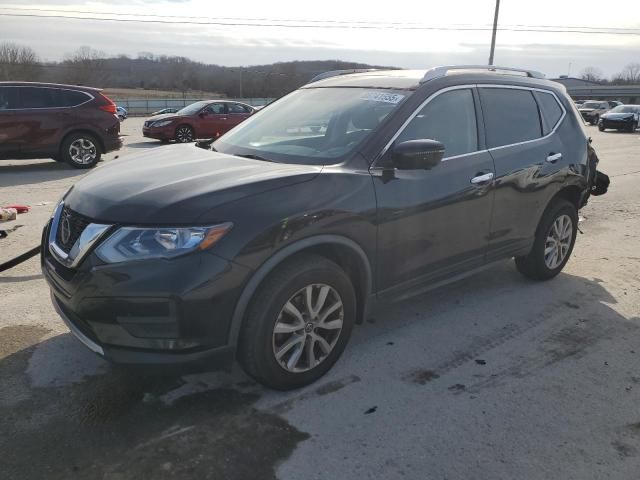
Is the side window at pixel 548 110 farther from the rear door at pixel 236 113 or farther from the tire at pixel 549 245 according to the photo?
the rear door at pixel 236 113

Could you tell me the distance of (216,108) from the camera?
18734 millimetres

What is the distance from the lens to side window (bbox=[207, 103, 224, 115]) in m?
18.6

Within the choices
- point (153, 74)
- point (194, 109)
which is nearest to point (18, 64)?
point (153, 74)

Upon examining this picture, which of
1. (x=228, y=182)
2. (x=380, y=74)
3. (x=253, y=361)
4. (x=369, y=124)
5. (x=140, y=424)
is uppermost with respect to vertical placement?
(x=380, y=74)

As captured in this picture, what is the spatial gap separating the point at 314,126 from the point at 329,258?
3.83ft

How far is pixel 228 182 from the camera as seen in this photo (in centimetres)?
299

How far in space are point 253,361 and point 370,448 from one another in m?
0.76

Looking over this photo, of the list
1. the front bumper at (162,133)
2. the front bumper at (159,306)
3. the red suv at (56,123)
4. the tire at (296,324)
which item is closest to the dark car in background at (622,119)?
the front bumper at (162,133)

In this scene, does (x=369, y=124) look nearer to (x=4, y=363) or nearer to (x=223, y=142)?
(x=223, y=142)

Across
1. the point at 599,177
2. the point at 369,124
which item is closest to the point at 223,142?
the point at 369,124

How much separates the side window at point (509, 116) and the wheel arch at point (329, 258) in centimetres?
155

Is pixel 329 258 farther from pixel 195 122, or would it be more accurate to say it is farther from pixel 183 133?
pixel 195 122

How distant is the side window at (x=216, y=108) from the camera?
18.6 meters

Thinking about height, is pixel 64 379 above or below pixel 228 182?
below
